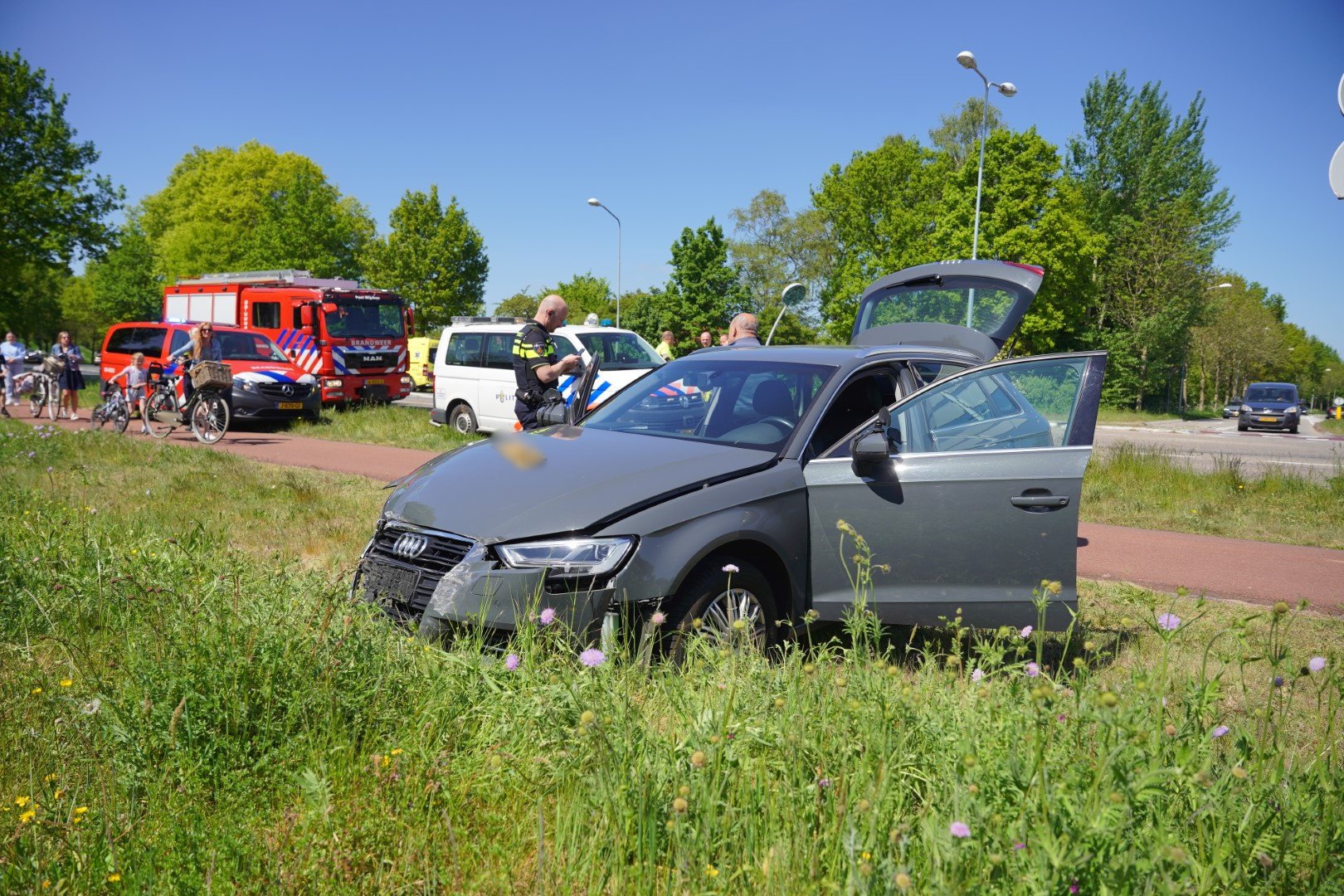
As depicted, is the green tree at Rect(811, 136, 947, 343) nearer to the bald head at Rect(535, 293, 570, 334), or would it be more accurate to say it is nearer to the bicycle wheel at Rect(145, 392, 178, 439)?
the bicycle wheel at Rect(145, 392, 178, 439)

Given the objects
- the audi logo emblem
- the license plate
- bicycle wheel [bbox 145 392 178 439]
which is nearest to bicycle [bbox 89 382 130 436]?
bicycle wheel [bbox 145 392 178 439]

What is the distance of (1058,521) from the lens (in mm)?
4492

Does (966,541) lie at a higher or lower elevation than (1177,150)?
lower

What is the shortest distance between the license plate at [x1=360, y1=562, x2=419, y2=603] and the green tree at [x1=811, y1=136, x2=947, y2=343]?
46.3 m

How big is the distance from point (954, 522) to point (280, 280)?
24.6 metres

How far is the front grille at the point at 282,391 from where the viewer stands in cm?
1811

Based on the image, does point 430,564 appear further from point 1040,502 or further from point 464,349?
→ point 464,349

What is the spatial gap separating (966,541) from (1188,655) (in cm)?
147

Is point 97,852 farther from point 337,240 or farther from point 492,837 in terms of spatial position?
point 337,240

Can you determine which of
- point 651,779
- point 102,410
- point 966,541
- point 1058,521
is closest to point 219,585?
point 651,779

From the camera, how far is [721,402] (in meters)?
5.21

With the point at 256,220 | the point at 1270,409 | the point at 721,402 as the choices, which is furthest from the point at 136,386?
the point at 256,220

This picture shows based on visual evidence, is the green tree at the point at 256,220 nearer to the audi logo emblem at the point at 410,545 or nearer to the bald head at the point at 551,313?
the bald head at the point at 551,313

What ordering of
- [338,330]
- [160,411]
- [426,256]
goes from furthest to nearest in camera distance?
[426,256] < [338,330] < [160,411]
